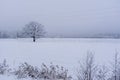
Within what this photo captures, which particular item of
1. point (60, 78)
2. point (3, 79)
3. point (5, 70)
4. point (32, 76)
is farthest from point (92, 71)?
point (5, 70)

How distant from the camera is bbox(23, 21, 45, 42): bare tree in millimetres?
51853

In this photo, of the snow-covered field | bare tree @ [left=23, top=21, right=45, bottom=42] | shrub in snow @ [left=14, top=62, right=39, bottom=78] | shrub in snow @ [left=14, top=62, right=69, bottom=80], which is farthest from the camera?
bare tree @ [left=23, top=21, right=45, bottom=42]

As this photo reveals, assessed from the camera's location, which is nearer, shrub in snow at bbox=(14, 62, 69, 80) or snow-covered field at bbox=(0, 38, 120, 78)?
shrub in snow at bbox=(14, 62, 69, 80)

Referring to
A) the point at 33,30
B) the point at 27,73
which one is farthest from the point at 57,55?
the point at 33,30

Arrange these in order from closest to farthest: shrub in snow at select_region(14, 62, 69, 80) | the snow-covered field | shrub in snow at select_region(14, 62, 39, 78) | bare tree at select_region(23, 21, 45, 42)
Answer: shrub in snow at select_region(14, 62, 69, 80) < shrub in snow at select_region(14, 62, 39, 78) < the snow-covered field < bare tree at select_region(23, 21, 45, 42)

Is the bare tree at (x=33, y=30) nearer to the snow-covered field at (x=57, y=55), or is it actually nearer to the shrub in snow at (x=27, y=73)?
the snow-covered field at (x=57, y=55)

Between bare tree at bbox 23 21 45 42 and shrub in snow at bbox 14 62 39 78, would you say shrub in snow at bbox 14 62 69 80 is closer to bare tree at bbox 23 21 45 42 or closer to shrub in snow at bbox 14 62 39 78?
shrub in snow at bbox 14 62 39 78

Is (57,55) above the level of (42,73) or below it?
below

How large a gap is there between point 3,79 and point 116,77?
158 inches

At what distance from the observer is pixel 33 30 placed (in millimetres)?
52312

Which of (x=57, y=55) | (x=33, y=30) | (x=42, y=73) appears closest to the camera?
(x=42, y=73)

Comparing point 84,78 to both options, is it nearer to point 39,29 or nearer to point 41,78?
point 41,78

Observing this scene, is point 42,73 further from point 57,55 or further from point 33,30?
point 33,30

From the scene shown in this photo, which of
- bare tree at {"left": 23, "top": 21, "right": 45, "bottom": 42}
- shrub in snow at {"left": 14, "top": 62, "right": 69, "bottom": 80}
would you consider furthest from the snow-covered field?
bare tree at {"left": 23, "top": 21, "right": 45, "bottom": 42}
